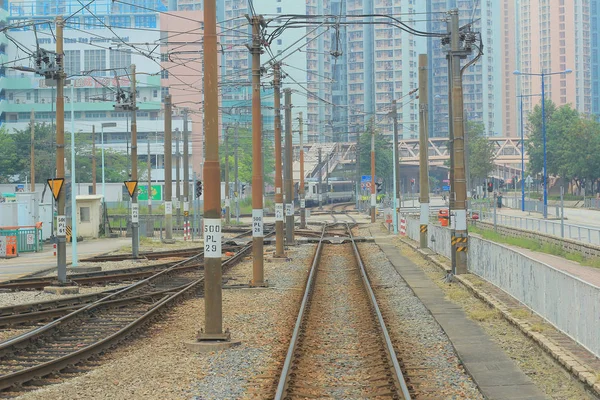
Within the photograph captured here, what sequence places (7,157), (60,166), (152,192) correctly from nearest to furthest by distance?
1. (60,166)
2. (152,192)
3. (7,157)

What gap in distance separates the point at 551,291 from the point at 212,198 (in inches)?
230

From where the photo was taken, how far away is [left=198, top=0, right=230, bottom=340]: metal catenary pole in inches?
586

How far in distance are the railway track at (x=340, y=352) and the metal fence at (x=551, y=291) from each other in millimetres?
2676

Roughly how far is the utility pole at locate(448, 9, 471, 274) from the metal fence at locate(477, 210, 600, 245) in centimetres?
833

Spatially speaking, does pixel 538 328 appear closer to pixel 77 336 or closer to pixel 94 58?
pixel 77 336

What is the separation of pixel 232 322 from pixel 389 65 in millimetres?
171482

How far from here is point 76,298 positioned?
21.8 metres

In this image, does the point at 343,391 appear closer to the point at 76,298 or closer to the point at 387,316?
the point at 387,316

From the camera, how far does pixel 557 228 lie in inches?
1647

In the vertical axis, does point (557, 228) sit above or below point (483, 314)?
above

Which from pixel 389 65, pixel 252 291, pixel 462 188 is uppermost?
→ pixel 389 65

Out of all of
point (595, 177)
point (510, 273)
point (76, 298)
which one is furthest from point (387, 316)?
point (595, 177)

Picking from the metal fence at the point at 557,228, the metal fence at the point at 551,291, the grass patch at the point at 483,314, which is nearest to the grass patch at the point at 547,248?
the metal fence at the point at 557,228

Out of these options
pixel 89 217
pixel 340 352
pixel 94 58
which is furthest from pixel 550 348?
pixel 94 58
